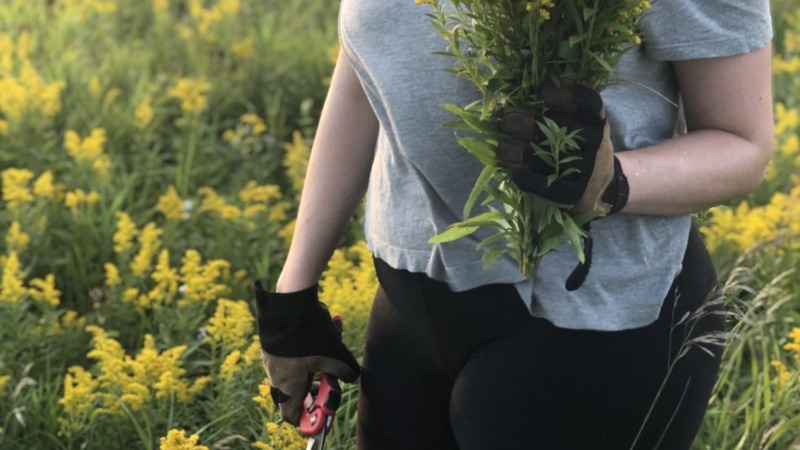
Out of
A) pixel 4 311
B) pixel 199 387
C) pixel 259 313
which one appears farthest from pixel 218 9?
pixel 259 313

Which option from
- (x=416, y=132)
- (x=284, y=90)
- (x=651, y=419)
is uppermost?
(x=416, y=132)

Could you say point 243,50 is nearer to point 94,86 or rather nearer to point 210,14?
point 210,14

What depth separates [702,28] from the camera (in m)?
1.57

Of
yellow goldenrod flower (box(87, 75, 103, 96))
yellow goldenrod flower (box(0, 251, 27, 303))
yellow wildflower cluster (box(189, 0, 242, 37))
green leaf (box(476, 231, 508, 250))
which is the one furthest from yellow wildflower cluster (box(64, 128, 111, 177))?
green leaf (box(476, 231, 508, 250))

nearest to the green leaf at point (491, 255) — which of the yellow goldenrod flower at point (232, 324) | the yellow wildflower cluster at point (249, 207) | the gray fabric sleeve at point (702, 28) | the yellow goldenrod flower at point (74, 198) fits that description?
the gray fabric sleeve at point (702, 28)

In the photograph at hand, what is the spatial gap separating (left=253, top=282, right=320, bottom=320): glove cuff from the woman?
0.26 meters

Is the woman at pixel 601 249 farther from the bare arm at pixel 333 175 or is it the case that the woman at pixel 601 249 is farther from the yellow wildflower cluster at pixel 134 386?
the yellow wildflower cluster at pixel 134 386

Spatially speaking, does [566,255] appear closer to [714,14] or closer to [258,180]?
[714,14]

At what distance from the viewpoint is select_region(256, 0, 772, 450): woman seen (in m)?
1.62

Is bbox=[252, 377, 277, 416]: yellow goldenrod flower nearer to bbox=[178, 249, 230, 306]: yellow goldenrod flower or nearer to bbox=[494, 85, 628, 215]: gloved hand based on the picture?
Result: bbox=[178, 249, 230, 306]: yellow goldenrod flower

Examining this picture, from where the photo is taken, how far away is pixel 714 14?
1580 millimetres

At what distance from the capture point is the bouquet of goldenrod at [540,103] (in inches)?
56.5

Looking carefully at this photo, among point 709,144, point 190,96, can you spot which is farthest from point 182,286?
point 709,144

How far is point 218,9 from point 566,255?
442 centimetres
